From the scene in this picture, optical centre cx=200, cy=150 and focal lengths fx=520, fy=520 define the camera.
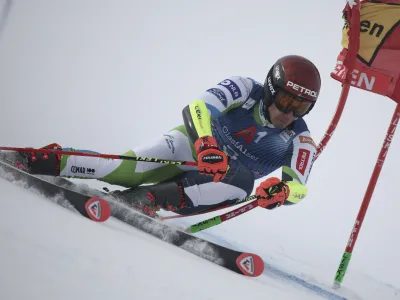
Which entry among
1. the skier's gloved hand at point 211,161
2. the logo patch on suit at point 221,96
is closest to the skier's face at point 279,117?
the logo patch on suit at point 221,96

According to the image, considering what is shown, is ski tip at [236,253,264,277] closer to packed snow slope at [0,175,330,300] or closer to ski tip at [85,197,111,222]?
packed snow slope at [0,175,330,300]

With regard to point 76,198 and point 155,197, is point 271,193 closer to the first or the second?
point 155,197

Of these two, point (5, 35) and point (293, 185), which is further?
point (5, 35)

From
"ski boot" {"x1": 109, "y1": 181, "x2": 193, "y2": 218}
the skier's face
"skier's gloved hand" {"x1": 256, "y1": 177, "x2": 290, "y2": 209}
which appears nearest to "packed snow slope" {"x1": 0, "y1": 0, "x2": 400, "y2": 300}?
"skier's gloved hand" {"x1": 256, "y1": 177, "x2": 290, "y2": 209}

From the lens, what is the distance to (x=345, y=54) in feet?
17.0

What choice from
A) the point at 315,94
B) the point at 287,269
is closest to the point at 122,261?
the point at 315,94

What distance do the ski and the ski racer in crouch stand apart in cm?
44

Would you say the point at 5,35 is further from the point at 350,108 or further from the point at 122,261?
the point at 122,261

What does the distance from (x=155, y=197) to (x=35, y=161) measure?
0.99m

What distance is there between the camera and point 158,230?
3482mm

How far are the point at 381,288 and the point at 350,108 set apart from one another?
641cm

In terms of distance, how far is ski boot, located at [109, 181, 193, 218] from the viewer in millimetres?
4141

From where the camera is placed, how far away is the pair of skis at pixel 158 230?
10.5 ft

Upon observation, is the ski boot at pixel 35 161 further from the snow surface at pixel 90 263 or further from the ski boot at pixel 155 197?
the ski boot at pixel 155 197
